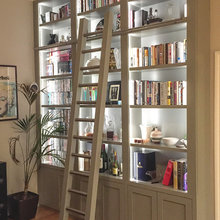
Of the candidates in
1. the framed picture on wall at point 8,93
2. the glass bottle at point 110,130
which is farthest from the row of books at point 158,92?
the framed picture on wall at point 8,93

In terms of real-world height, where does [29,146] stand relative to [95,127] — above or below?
below

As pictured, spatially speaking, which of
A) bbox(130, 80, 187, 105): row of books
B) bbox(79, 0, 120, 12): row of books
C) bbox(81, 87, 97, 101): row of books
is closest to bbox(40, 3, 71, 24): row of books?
bbox(79, 0, 120, 12): row of books

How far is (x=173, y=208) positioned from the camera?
9.97ft

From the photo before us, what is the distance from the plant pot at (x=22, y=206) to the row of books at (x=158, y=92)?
193 centimetres

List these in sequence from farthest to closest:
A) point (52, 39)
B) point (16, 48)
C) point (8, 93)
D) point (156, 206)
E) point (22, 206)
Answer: point (52, 39) → point (16, 48) → point (8, 93) → point (22, 206) → point (156, 206)

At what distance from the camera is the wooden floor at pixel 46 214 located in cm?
405

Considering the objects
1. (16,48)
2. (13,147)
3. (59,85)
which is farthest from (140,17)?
(13,147)

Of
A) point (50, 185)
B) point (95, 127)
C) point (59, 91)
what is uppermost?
point (59, 91)

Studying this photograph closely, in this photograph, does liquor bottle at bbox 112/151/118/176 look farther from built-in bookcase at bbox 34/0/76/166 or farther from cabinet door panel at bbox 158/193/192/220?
built-in bookcase at bbox 34/0/76/166

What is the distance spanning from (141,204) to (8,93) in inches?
90.8

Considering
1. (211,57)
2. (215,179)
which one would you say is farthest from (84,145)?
(211,57)

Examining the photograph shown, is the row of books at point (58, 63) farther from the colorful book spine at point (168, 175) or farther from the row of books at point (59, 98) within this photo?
the colorful book spine at point (168, 175)

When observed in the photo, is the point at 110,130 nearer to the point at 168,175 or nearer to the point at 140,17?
the point at 168,175

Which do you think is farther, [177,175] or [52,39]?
[52,39]
